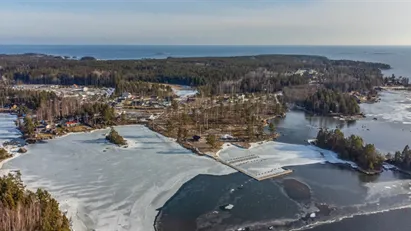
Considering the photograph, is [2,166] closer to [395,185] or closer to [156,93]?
[395,185]

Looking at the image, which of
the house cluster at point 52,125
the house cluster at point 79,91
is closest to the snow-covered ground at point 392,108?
the house cluster at point 52,125

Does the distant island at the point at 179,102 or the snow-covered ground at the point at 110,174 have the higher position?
the distant island at the point at 179,102

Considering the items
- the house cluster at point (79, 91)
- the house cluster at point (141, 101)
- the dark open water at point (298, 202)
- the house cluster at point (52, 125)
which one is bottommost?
the dark open water at point (298, 202)

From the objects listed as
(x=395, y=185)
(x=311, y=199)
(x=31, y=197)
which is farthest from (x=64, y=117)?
(x=395, y=185)

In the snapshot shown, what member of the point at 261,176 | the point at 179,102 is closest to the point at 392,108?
the point at 179,102

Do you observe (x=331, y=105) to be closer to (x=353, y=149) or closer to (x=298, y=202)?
(x=353, y=149)

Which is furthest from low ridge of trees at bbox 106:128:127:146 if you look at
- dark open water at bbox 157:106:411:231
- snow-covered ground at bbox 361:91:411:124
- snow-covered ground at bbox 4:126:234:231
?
snow-covered ground at bbox 361:91:411:124

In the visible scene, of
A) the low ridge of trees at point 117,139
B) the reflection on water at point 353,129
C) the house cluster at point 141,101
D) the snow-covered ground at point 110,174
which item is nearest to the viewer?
the snow-covered ground at point 110,174

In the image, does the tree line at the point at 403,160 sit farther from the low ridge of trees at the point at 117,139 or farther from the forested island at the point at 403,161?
the low ridge of trees at the point at 117,139
